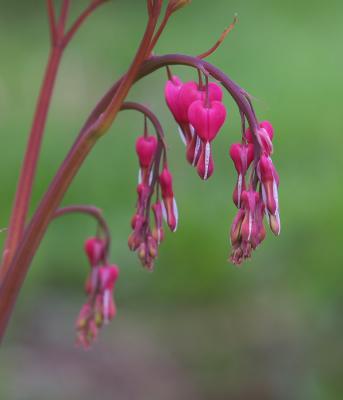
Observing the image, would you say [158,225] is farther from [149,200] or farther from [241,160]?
[241,160]

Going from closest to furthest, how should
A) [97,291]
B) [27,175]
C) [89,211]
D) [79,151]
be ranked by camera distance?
1. [79,151]
2. [27,175]
3. [89,211]
4. [97,291]

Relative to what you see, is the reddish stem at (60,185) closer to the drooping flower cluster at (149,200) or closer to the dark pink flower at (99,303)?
the drooping flower cluster at (149,200)

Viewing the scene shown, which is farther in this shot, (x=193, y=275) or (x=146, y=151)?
(x=193, y=275)

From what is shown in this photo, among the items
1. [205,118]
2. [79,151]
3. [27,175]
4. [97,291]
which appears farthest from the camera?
[97,291]

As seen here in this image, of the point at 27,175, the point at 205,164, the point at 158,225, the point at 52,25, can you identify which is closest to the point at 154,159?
the point at 158,225

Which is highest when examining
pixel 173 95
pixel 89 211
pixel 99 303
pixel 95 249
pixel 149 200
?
pixel 173 95

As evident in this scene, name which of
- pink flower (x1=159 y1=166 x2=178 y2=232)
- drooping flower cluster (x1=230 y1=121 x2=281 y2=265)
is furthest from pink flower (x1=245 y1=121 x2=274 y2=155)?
pink flower (x1=159 y1=166 x2=178 y2=232)

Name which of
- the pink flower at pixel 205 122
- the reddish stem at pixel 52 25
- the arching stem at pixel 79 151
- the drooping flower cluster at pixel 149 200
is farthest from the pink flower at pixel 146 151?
the reddish stem at pixel 52 25

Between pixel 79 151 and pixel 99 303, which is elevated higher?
pixel 79 151
